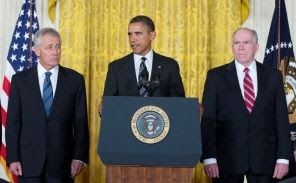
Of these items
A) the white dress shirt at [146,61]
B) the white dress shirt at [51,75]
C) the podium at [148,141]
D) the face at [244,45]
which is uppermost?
the face at [244,45]

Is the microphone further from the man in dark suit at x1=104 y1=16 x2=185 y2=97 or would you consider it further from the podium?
the podium

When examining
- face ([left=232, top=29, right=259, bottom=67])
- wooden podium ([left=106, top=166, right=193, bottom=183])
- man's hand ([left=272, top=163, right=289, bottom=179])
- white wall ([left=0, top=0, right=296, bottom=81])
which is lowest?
man's hand ([left=272, top=163, right=289, bottom=179])

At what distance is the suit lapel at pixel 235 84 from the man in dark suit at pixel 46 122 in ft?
3.45

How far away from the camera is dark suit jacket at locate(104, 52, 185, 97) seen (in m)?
4.08

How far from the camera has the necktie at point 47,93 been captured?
4.01 m

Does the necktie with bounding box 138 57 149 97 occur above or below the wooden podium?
above

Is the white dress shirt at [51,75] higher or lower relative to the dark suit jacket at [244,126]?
higher

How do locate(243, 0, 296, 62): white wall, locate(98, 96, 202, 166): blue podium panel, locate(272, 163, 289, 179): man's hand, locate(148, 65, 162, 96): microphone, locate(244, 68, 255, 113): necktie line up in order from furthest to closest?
locate(243, 0, 296, 62): white wall, locate(244, 68, 255, 113): necktie, locate(272, 163, 289, 179): man's hand, locate(148, 65, 162, 96): microphone, locate(98, 96, 202, 166): blue podium panel

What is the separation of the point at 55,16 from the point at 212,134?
2509mm

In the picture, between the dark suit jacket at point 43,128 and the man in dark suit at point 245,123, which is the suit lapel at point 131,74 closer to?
the dark suit jacket at point 43,128

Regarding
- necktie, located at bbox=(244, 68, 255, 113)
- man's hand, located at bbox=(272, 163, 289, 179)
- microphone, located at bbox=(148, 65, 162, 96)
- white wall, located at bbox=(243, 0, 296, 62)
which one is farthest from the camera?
white wall, located at bbox=(243, 0, 296, 62)

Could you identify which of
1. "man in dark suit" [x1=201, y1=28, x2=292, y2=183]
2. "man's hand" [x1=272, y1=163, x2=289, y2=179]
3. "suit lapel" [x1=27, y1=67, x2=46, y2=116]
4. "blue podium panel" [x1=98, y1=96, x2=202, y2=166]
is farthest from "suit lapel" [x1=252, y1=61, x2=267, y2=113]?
"suit lapel" [x1=27, y1=67, x2=46, y2=116]

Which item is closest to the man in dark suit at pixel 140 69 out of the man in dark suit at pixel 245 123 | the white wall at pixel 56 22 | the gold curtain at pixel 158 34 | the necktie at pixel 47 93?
the man in dark suit at pixel 245 123

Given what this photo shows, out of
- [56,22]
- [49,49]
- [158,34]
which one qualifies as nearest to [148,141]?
[49,49]
